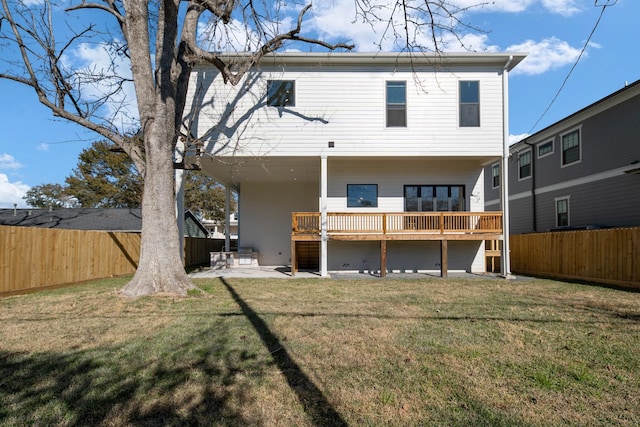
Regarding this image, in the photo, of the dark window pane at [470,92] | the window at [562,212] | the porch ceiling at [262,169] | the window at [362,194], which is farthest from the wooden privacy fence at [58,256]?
the window at [562,212]

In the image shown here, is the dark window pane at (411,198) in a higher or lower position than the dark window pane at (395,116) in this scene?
lower

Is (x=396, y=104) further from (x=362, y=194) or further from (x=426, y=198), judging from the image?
(x=426, y=198)

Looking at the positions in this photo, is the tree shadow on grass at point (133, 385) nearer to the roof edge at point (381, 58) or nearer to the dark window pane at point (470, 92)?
the roof edge at point (381, 58)

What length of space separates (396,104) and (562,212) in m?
10.0

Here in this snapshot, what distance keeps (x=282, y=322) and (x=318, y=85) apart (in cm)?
819

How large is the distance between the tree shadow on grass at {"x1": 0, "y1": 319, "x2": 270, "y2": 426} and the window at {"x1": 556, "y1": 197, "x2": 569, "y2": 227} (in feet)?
53.1

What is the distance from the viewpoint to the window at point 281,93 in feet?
36.9

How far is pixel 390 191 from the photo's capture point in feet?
40.7

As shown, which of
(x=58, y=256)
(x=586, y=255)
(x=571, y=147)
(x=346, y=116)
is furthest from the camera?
(x=571, y=147)

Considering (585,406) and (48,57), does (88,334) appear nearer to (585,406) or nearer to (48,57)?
(585,406)

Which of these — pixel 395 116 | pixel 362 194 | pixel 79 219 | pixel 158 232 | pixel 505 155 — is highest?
pixel 395 116

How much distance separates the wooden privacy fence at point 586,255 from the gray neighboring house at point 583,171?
331cm

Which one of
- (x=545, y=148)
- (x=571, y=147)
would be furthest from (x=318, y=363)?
(x=545, y=148)

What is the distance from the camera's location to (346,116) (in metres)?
11.2
